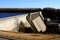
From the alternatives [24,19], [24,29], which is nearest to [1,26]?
[24,29]

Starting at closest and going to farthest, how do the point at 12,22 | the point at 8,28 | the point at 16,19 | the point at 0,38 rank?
the point at 0,38 < the point at 8,28 < the point at 12,22 < the point at 16,19

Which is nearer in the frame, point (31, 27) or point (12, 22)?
point (12, 22)

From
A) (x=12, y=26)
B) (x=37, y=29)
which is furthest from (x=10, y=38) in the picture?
(x=37, y=29)

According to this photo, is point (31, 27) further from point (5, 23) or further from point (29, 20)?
point (5, 23)

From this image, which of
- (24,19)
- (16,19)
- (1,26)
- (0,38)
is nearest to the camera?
(0,38)

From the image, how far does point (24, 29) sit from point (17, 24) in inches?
31.1

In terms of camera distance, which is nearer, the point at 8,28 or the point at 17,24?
the point at 8,28

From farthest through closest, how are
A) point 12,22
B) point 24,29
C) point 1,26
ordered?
1. point 24,29
2. point 12,22
3. point 1,26

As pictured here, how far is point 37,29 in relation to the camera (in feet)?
31.1

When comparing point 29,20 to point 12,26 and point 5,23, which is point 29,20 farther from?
point 5,23

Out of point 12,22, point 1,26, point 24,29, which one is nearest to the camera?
point 1,26

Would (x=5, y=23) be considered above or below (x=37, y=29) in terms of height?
above

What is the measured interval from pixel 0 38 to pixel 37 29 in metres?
4.64

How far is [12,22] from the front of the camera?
8164 mm
